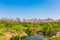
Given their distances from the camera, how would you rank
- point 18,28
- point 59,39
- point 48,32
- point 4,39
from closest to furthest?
point 59,39 < point 4,39 < point 48,32 < point 18,28

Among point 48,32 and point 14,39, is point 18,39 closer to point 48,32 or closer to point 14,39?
point 14,39

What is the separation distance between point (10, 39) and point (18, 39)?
2.39m

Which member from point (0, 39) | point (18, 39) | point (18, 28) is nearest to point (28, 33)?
point (18, 28)

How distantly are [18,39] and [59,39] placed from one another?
494 inches

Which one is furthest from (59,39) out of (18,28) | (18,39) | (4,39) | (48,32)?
(18,28)

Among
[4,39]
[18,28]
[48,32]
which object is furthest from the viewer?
[18,28]

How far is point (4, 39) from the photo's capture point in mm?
41469

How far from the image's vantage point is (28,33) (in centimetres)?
6281

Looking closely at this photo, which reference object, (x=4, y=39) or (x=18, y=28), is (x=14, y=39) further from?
(x=18, y=28)

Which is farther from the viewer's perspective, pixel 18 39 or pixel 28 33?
pixel 28 33

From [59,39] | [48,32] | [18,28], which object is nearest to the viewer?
[59,39]

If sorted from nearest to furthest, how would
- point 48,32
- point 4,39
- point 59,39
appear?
point 59,39
point 4,39
point 48,32

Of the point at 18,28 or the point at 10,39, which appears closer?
the point at 10,39

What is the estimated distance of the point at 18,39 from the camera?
4369 cm
